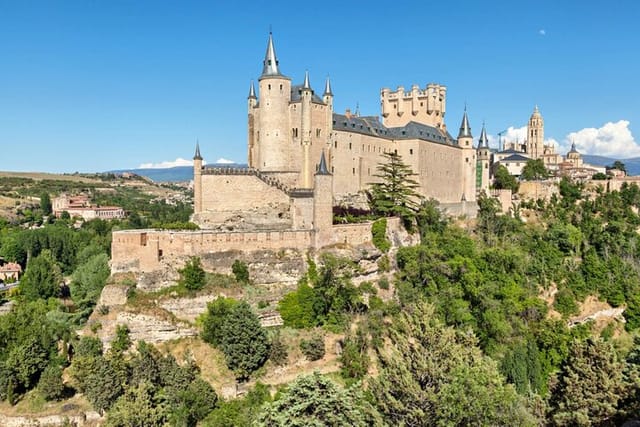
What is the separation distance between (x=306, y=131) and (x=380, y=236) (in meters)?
9.93

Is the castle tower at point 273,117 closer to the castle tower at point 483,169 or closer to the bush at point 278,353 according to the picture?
the bush at point 278,353

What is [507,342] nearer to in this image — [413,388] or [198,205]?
[413,388]

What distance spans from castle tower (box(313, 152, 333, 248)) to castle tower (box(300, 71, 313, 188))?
17.1 feet

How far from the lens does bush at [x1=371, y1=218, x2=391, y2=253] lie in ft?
130

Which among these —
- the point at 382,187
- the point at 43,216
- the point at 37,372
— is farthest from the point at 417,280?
the point at 43,216

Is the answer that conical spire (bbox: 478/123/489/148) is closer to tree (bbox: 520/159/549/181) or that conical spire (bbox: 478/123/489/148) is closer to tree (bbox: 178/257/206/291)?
tree (bbox: 520/159/549/181)

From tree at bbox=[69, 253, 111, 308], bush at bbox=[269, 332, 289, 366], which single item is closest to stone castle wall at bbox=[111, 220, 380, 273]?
bush at bbox=[269, 332, 289, 366]

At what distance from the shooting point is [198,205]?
41500mm

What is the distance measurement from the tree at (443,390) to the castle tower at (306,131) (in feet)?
64.3

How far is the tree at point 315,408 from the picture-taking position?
19.7 meters

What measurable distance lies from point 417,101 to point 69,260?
44.4m

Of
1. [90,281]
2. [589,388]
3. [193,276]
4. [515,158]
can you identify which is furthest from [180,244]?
[515,158]

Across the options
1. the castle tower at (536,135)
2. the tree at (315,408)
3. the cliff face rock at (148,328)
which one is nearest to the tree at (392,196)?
the cliff face rock at (148,328)

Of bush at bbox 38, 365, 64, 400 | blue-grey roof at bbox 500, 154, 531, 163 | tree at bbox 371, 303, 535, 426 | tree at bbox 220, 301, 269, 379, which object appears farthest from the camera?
blue-grey roof at bbox 500, 154, 531, 163
